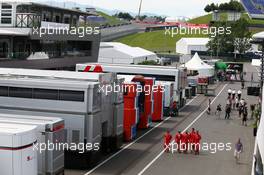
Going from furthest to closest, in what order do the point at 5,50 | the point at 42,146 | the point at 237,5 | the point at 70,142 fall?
the point at 237,5 < the point at 5,50 < the point at 70,142 < the point at 42,146

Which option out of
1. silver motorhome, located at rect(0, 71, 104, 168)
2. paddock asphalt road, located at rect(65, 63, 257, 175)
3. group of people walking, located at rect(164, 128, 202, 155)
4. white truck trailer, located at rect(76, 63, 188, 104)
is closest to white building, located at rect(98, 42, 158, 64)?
white truck trailer, located at rect(76, 63, 188, 104)

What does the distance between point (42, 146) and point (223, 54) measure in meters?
102

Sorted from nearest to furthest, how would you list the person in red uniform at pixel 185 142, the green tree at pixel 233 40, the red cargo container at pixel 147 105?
the person in red uniform at pixel 185 142 < the red cargo container at pixel 147 105 < the green tree at pixel 233 40

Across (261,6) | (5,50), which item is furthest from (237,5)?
(5,50)

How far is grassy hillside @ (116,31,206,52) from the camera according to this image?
150 metres

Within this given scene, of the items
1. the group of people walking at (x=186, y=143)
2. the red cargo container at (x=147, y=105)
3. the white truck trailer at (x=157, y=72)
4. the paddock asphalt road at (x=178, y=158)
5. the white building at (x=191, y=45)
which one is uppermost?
the white building at (x=191, y=45)

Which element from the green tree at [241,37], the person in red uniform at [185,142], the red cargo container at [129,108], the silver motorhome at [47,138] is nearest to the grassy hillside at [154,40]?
the green tree at [241,37]

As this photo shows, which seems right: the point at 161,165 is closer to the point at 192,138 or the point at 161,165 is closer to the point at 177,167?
the point at 177,167

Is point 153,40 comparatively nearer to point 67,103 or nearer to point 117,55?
point 117,55

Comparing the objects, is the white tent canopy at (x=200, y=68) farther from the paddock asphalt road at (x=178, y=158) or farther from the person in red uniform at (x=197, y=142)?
the person in red uniform at (x=197, y=142)

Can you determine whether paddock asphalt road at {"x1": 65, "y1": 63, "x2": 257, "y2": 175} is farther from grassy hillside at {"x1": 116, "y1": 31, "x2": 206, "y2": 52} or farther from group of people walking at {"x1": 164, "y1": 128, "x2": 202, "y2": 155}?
grassy hillside at {"x1": 116, "y1": 31, "x2": 206, "y2": 52}

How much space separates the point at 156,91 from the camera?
3388 centimetres

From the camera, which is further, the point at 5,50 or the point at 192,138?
the point at 5,50

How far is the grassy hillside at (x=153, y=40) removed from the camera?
14988cm
